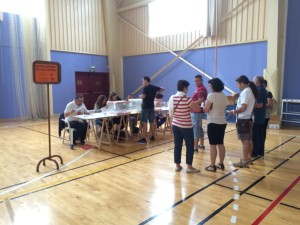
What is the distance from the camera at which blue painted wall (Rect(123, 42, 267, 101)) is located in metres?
8.60

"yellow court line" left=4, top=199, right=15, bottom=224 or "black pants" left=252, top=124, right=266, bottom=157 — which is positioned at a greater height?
"black pants" left=252, top=124, right=266, bottom=157

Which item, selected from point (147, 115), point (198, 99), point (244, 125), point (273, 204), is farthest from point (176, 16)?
point (273, 204)

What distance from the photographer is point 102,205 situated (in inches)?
120

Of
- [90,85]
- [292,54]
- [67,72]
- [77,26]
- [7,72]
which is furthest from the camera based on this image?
[90,85]

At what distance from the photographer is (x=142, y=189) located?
3514 millimetres

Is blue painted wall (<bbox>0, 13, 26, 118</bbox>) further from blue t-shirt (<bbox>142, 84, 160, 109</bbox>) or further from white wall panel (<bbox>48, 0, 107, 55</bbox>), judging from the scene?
blue t-shirt (<bbox>142, 84, 160, 109</bbox>)

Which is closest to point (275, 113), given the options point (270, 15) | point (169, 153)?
point (270, 15)

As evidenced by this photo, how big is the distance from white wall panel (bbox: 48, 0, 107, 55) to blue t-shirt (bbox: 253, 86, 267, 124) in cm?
873

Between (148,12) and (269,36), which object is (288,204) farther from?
(148,12)

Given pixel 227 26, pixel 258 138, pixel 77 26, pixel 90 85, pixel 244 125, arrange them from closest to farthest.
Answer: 1. pixel 244 125
2. pixel 258 138
3. pixel 227 26
4. pixel 77 26
5. pixel 90 85

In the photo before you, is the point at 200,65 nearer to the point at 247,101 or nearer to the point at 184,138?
the point at 247,101

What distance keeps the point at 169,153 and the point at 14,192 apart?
115 inches

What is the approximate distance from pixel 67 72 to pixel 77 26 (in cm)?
209

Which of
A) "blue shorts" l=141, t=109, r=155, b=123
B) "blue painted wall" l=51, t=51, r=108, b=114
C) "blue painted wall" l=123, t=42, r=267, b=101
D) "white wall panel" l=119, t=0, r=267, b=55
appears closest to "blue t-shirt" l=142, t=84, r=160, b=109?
"blue shorts" l=141, t=109, r=155, b=123
